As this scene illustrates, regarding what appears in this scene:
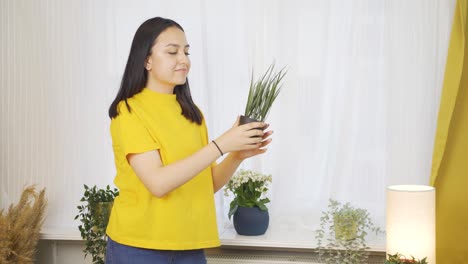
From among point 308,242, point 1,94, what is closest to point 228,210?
point 308,242

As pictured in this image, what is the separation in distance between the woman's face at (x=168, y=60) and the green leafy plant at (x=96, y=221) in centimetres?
114

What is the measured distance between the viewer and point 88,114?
10.3 feet

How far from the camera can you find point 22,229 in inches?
113

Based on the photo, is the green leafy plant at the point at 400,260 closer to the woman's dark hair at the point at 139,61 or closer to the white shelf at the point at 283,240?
the white shelf at the point at 283,240

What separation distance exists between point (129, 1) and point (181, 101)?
50.1 inches

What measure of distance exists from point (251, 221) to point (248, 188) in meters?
0.16

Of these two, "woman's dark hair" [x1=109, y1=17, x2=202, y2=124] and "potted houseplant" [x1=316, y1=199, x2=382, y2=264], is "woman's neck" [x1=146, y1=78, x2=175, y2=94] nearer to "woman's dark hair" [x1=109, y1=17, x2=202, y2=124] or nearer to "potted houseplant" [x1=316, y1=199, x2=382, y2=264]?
"woman's dark hair" [x1=109, y1=17, x2=202, y2=124]

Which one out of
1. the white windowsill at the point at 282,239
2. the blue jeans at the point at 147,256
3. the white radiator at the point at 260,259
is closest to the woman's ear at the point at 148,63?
the blue jeans at the point at 147,256

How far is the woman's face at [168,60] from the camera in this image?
190 centimetres

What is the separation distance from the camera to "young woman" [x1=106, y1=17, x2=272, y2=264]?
185cm

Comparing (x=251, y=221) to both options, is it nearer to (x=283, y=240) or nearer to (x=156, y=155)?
(x=283, y=240)

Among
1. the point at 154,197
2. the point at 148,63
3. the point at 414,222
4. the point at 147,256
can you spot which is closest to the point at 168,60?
the point at 148,63

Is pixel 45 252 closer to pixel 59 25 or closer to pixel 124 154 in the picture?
pixel 59 25

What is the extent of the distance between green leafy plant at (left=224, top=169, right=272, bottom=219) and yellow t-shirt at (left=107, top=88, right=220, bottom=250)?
2.62 ft
